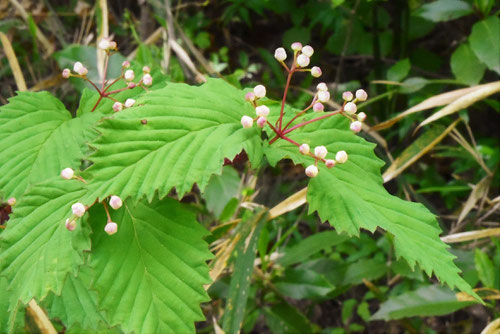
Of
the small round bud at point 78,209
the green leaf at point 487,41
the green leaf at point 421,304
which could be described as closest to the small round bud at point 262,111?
the small round bud at point 78,209

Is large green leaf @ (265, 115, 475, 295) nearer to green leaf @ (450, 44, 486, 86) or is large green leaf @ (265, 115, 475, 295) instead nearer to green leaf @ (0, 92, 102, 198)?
green leaf @ (0, 92, 102, 198)

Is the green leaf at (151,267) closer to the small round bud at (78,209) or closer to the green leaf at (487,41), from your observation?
the small round bud at (78,209)

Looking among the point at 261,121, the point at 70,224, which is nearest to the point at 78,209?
the point at 70,224

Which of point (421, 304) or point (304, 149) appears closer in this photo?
point (304, 149)

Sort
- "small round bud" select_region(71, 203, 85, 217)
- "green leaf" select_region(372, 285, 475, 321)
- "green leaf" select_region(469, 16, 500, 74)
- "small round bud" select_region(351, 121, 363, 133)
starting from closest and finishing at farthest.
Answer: "small round bud" select_region(71, 203, 85, 217) < "small round bud" select_region(351, 121, 363, 133) < "green leaf" select_region(372, 285, 475, 321) < "green leaf" select_region(469, 16, 500, 74)

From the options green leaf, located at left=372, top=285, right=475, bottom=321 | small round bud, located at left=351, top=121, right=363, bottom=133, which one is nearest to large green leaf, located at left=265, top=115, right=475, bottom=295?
small round bud, located at left=351, top=121, right=363, bottom=133

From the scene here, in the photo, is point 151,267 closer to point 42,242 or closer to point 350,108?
point 42,242
